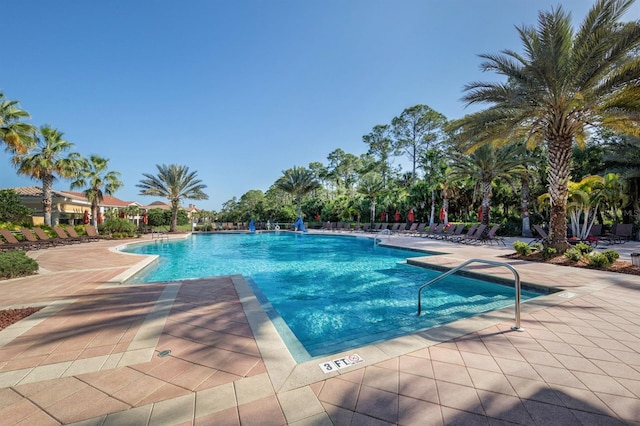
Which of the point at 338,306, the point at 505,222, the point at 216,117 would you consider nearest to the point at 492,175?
the point at 505,222

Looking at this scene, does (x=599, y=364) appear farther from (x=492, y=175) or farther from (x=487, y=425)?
(x=492, y=175)

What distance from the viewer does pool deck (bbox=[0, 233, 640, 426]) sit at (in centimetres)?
197

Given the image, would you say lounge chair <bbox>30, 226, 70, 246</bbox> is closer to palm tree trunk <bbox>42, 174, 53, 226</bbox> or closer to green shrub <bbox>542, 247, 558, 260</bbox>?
palm tree trunk <bbox>42, 174, 53, 226</bbox>

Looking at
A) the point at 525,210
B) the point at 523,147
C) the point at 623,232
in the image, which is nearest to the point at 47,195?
the point at 523,147

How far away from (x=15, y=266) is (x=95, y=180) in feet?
65.0

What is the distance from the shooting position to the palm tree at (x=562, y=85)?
24.1 feet

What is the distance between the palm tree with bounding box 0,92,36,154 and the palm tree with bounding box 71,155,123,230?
1062cm

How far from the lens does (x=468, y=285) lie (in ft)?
23.2

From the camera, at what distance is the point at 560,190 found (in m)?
9.03

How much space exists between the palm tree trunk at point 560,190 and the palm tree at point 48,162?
26.6 metres

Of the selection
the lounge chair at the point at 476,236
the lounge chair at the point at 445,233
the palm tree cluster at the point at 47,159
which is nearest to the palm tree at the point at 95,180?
the palm tree cluster at the point at 47,159

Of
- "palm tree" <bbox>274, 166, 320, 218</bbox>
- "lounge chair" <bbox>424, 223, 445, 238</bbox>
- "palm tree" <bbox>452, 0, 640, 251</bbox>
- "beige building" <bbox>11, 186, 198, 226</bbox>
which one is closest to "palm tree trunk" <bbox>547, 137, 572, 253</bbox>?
"palm tree" <bbox>452, 0, 640, 251</bbox>

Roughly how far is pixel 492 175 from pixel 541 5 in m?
10.8

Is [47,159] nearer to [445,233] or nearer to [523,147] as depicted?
[445,233]
